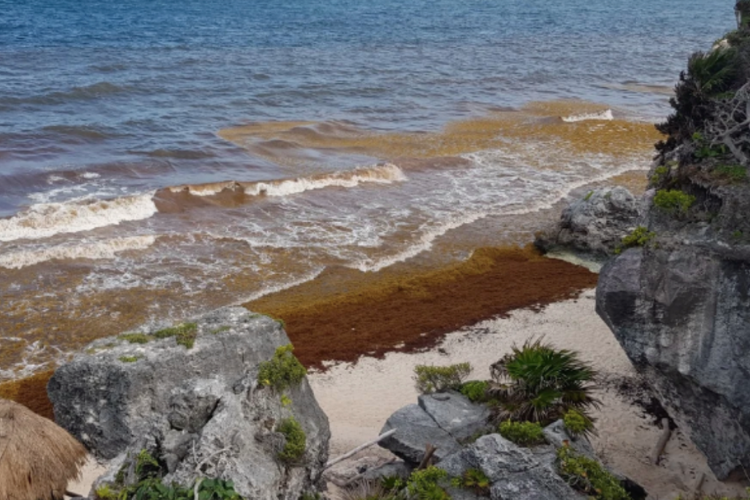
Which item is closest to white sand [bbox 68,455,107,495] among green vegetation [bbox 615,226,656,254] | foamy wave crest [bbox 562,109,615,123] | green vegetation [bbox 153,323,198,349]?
green vegetation [bbox 153,323,198,349]

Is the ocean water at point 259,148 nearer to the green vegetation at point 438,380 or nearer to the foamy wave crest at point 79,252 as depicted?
the foamy wave crest at point 79,252

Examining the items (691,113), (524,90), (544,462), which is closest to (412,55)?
(524,90)

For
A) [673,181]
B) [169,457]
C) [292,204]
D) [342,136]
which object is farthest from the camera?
[342,136]

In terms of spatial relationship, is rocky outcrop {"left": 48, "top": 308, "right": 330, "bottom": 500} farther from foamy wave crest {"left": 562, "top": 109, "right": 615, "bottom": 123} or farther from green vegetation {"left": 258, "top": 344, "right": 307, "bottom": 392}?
foamy wave crest {"left": 562, "top": 109, "right": 615, "bottom": 123}

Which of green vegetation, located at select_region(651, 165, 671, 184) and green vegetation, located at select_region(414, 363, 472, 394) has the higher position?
green vegetation, located at select_region(651, 165, 671, 184)

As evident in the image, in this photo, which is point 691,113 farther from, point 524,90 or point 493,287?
point 524,90

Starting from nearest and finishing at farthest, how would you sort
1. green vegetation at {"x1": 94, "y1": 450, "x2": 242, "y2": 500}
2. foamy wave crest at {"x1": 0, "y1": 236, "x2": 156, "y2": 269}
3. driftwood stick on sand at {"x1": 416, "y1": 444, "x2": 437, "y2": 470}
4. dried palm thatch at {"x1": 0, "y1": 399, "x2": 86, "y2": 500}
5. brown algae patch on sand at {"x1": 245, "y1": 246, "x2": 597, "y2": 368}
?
green vegetation at {"x1": 94, "y1": 450, "x2": 242, "y2": 500}
dried palm thatch at {"x1": 0, "y1": 399, "x2": 86, "y2": 500}
driftwood stick on sand at {"x1": 416, "y1": 444, "x2": 437, "y2": 470}
brown algae patch on sand at {"x1": 245, "y1": 246, "x2": 597, "y2": 368}
foamy wave crest at {"x1": 0, "y1": 236, "x2": 156, "y2": 269}
